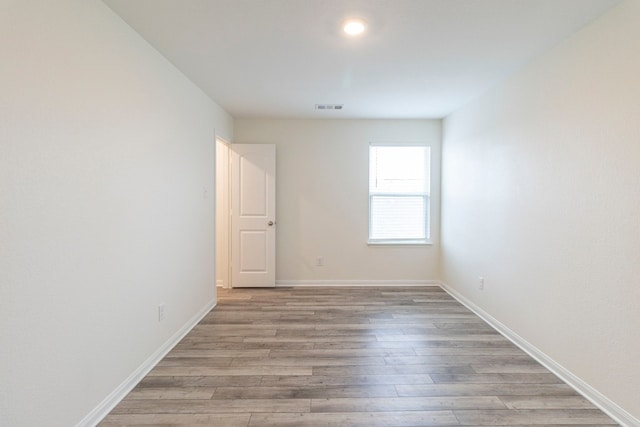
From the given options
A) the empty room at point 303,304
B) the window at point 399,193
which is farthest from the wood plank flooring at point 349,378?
the window at point 399,193

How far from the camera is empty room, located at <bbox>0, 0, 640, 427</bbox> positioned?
4.85 ft

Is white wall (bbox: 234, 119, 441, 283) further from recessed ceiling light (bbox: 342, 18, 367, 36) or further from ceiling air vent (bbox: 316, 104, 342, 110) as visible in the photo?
recessed ceiling light (bbox: 342, 18, 367, 36)

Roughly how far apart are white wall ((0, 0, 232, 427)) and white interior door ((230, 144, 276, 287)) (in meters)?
1.65

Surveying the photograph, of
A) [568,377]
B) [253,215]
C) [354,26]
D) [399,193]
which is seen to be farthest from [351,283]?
[354,26]

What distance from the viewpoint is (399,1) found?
1.79 metres

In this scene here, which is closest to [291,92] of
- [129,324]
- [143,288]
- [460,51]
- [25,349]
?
[460,51]

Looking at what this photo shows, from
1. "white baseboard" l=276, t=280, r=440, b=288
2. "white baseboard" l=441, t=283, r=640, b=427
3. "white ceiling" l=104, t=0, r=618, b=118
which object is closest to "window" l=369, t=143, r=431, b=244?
"white baseboard" l=276, t=280, r=440, b=288

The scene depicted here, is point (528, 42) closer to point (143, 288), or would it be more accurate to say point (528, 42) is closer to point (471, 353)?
point (471, 353)

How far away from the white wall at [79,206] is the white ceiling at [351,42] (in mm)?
392

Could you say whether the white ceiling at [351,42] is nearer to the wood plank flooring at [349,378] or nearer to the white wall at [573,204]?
the white wall at [573,204]

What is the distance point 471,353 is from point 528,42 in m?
2.46

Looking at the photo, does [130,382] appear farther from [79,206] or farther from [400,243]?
[400,243]

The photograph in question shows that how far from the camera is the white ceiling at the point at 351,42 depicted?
186cm

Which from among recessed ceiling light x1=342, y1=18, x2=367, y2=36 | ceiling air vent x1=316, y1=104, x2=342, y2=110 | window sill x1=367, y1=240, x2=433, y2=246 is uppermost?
ceiling air vent x1=316, y1=104, x2=342, y2=110
